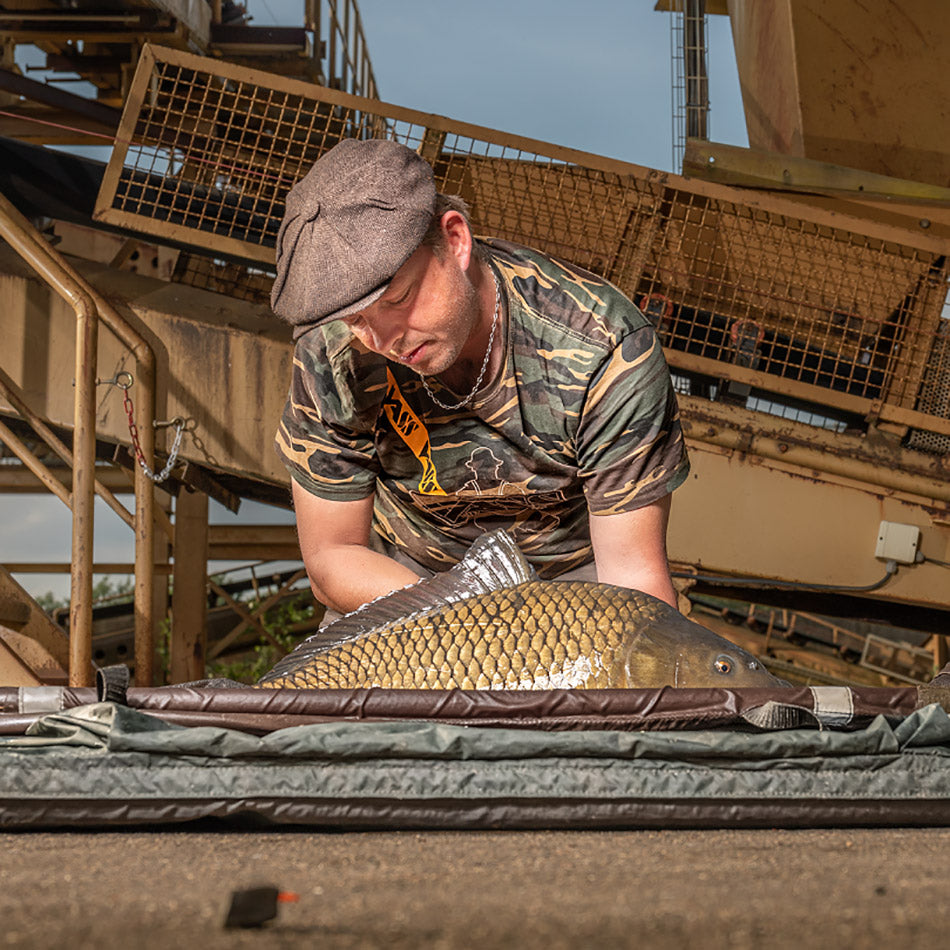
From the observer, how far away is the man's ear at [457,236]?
179 cm

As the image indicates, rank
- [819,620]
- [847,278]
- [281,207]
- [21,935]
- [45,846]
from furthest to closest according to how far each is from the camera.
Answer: [819,620], [281,207], [847,278], [45,846], [21,935]

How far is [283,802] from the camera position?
1.18m

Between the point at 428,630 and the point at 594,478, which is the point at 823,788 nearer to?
the point at 428,630

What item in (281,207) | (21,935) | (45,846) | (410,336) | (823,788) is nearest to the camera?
(21,935)

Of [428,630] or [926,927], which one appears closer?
[926,927]

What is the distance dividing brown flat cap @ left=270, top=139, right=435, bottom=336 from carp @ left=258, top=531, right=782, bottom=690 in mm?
532

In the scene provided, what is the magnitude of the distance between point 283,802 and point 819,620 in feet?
22.0

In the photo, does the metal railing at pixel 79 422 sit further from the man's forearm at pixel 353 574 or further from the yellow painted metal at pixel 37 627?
the man's forearm at pixel 353 574

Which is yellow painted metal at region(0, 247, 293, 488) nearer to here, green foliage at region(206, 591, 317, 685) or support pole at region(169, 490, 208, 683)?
support pole at region(169, 490, 208, 683)

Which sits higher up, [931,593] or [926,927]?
[926,927]

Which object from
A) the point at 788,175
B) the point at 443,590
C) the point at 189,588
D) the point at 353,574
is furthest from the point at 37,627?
the point at 788,175

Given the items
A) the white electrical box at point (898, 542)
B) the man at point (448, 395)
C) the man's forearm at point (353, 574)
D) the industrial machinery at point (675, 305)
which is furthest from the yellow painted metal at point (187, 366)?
the white electrical box at point (898, 542)

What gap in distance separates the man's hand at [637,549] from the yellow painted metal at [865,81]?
3.22 meters

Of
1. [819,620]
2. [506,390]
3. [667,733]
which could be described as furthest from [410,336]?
[819,620]
